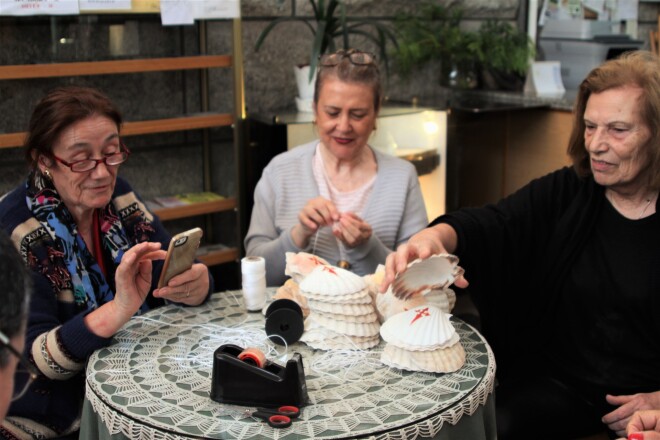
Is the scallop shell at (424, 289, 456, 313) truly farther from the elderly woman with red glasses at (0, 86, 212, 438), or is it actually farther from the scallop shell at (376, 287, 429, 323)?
the elderly woman with red glasses at (0, 86, 212, 438)

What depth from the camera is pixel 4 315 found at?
98cm

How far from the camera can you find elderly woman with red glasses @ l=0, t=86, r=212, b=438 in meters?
1.99

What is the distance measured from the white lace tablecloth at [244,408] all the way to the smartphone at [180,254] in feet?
0.48

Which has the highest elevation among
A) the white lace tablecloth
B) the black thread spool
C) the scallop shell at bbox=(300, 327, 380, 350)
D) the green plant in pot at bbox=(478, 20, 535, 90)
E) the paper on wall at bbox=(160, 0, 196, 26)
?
the paper on wall at bbox=(160, 0, 196, 26)

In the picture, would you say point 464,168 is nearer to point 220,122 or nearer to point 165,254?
point 220,122

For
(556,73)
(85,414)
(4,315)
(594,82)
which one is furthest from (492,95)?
(4,315)

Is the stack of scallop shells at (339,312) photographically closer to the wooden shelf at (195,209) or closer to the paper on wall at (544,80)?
the wooden shelf at (195,209)

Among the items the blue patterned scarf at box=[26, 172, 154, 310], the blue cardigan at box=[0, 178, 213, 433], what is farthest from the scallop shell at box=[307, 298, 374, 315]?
the blue patterned scarf at box=[26, 172, 154, 310]

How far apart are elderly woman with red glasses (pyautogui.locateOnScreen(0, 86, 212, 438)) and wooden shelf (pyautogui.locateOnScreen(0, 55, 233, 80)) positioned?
936 mm

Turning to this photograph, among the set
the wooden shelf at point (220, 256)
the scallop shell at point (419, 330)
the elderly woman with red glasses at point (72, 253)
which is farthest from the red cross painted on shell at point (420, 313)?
the wooden shelf at point (220, 256)

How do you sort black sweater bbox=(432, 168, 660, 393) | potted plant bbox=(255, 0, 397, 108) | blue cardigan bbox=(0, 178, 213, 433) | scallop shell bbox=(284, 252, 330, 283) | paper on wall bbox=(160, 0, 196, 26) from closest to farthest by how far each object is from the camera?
blue cardigan bbox=(0, 178, 213, 433)
scallop shell bbox=(284, 252, 330, 283)
black sweater bbox=(432, 168, 660, 393)
paper on wall bbox=(160, 0, 196, 26)
potted plant bbox=(255, 0, 397, 108)

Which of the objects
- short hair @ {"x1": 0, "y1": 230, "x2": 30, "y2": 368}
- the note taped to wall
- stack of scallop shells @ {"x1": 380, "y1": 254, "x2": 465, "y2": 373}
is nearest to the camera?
short hair @ {"x1": 0, "y1": 230, "x2": 30, "y2": 368}

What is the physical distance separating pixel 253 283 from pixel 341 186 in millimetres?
704

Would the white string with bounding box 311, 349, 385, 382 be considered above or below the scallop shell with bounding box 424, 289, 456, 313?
below
